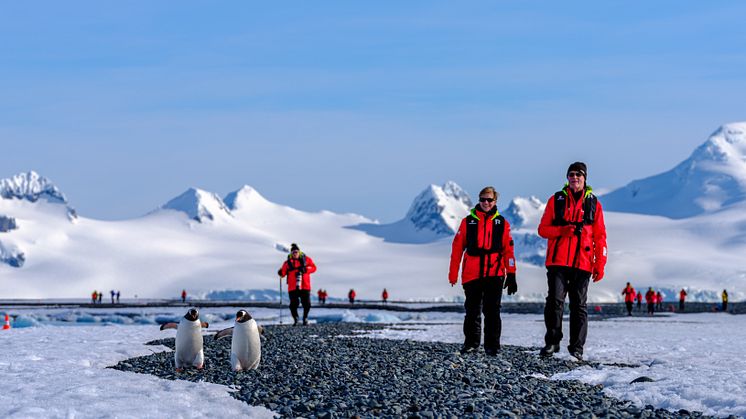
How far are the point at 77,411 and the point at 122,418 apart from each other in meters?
0.57

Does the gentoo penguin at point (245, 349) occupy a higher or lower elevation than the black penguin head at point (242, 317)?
lower

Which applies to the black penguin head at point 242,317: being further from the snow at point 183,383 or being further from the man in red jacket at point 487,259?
the man in red jacket at point 487,259

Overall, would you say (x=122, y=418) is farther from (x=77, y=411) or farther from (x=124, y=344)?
(x=124, y=344)

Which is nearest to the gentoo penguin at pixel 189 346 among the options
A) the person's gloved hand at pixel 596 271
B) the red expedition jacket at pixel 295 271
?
the person's gloved hand at pixel 596 271

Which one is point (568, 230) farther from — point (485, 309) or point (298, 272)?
point (298, 272)

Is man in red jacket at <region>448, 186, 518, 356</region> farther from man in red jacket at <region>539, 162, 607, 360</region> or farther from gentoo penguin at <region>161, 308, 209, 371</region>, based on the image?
gentoo penguin at <region>161, 308, 209, 371</region>

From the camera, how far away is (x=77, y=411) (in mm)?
8445

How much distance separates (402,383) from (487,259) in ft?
11.0

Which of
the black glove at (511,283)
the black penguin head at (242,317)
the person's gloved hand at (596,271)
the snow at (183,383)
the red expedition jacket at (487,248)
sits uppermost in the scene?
the red expedition jacket at (487,248)

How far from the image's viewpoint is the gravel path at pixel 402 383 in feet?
A: 28.0

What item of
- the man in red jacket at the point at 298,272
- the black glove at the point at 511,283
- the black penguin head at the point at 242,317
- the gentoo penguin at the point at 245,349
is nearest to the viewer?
the gentoo penguin at the point at 245,349

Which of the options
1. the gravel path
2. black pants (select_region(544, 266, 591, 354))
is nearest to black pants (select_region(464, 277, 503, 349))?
the gravel path

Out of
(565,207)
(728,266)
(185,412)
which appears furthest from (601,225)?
(728,266)

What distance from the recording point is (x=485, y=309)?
13.3 meters
